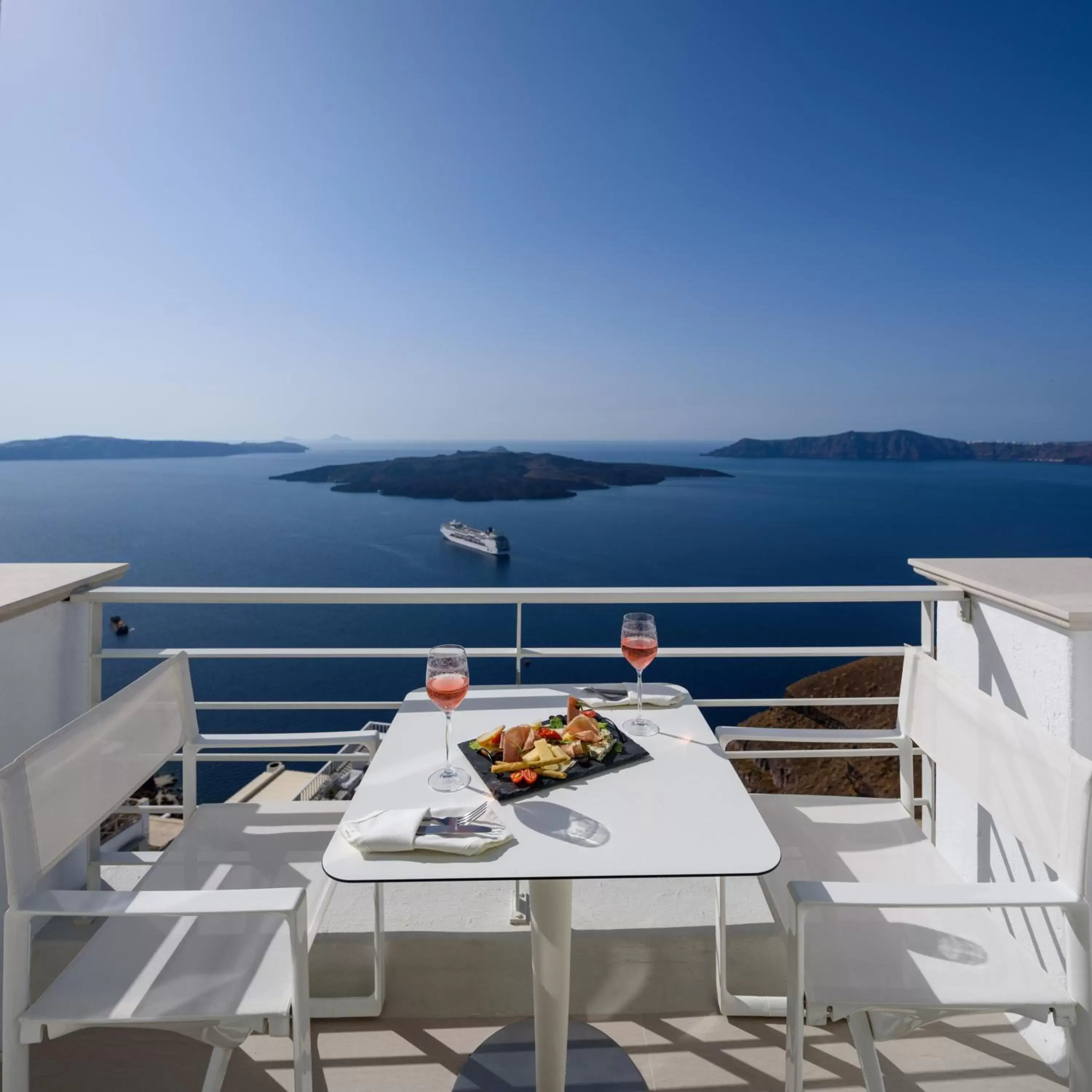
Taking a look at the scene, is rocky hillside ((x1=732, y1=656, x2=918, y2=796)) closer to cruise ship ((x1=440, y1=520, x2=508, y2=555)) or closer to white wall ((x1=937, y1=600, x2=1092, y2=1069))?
white wall ((x1=937, y1=600, x2=1092, y2=1069))

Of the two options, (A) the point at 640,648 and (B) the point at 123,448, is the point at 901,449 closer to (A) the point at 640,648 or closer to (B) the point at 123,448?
(A) the point at 640,648

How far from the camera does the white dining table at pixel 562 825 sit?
0.84 meters

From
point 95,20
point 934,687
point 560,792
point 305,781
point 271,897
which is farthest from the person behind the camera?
point 305,781

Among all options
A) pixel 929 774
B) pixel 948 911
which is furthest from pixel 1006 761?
pixel 929 774

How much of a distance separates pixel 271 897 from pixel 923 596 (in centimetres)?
161

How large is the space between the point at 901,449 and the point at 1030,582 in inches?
1580

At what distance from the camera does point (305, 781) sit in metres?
20.6

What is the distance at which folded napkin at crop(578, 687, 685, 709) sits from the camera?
144cm

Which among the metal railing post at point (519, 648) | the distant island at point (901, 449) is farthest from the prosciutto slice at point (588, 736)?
the distant island at point (901, 449)

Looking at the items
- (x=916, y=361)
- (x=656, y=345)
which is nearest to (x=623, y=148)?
(x=656, y=345)

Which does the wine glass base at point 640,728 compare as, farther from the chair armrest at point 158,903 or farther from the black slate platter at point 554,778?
the chair armrest at point 158,903

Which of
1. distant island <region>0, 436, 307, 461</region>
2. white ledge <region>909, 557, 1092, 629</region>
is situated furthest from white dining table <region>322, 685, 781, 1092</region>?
distant island <region>0, 436, 307, 461</region>

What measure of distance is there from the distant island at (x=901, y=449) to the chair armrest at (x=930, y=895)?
37716 mm

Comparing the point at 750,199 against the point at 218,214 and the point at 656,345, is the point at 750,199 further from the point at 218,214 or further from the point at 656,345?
the point at 218,214
